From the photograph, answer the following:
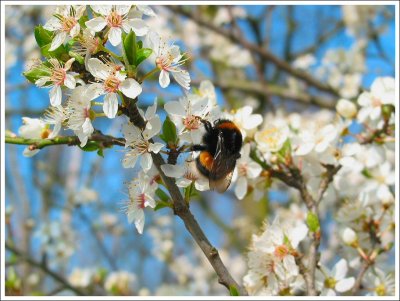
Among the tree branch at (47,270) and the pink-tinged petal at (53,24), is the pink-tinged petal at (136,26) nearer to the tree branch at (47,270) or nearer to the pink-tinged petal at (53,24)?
the pink-tinged petal at (53,24)

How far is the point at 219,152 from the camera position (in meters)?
1.39

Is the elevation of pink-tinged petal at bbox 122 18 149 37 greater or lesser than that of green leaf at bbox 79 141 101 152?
greater

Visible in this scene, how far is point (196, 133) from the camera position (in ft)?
4.44

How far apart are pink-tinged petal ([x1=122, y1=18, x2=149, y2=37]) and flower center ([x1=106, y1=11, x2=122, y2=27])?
11mm

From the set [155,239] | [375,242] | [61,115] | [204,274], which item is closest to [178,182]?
[61,115]

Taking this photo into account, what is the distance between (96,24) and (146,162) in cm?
32

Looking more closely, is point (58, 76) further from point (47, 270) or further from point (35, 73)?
point (47, 270)

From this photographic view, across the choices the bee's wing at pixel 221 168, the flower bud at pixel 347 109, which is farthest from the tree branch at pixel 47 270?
the flower bud at pixel 347 109

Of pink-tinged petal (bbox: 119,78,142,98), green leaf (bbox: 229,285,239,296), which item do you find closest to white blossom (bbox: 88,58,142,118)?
pink-tinged petal (bbox: 119,78,142,98)

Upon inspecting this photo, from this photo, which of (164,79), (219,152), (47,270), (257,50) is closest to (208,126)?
(219,152)

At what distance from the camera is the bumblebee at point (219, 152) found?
1361 millimetres

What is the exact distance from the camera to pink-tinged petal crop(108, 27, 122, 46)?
1.19m

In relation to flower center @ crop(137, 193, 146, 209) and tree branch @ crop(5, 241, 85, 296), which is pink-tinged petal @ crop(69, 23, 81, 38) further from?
tree branch @ crop(5, 241, 85, 296)

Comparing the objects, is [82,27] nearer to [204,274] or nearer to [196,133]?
[196,133]
